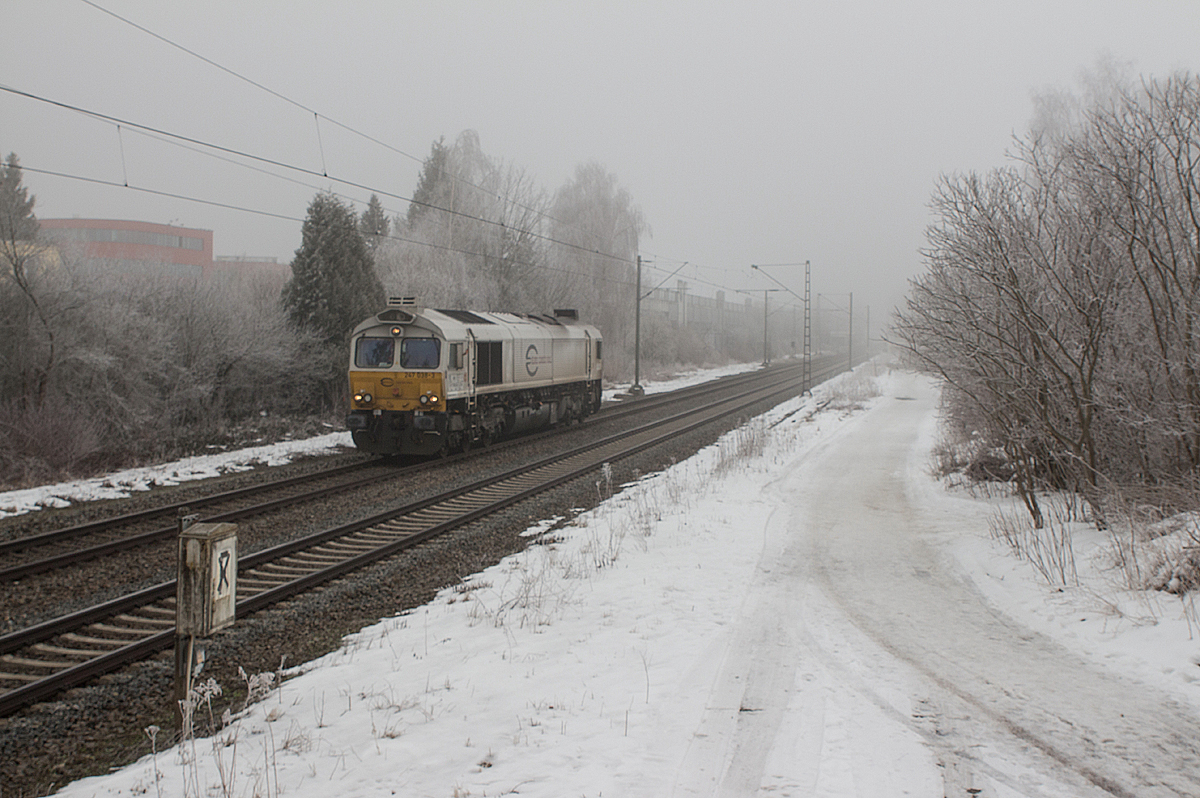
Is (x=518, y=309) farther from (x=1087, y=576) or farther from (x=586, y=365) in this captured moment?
(x=1087, y=576)

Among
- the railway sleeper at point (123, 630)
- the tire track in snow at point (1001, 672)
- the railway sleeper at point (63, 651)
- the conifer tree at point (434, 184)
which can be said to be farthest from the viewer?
the conifer tree at point (434, 184)

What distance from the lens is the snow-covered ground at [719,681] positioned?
401cm

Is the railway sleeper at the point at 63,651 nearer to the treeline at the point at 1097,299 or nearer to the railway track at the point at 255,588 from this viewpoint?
the railway track at the point at 255,588

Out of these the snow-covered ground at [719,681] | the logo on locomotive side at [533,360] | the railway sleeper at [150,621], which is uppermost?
the logo on locomotive side at [533,360]

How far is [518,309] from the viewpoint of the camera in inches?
1463

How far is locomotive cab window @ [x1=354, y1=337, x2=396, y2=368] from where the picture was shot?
1658 cm

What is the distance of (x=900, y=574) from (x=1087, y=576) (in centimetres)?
161

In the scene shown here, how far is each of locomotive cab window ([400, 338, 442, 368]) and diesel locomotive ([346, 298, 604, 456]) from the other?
0.07ft

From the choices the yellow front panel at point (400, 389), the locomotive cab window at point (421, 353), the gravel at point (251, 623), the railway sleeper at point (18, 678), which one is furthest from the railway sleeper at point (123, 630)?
the locomotive cab window at point (421, 353)

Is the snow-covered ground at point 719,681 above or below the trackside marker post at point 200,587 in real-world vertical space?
below

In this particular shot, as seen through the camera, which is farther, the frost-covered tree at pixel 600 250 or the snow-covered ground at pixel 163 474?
the frost-covered tree at pixel 600 250

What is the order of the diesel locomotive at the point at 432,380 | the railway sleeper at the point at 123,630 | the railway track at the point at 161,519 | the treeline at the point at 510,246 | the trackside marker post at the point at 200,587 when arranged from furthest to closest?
the treeline at the point at 510,246 → the diesel locomotive at the point at 432,380 → the railway track at the point at 161,519 → the railway sleeper at the point at 123,630 → the trackside marker post at the point at 200,587

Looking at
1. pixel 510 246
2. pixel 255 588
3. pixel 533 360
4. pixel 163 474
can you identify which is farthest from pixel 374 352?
pixel 510 246

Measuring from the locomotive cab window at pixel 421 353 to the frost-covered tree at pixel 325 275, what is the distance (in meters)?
7.27
